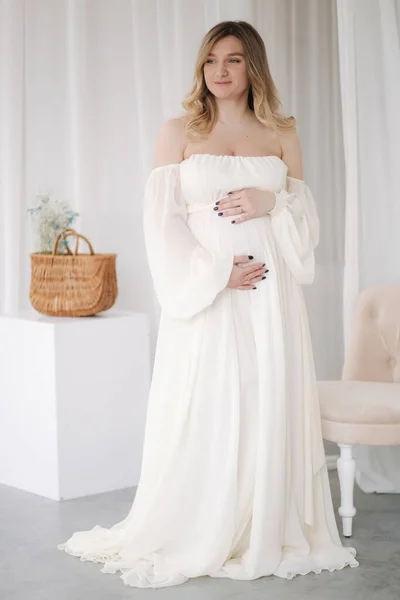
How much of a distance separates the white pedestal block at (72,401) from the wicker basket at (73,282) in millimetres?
62

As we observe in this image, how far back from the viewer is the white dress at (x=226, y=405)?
310cm

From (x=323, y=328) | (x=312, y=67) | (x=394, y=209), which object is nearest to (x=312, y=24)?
(x=312, y=67)

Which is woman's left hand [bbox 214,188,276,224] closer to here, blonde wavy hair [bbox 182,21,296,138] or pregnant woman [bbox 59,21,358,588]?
pregnant woman [bbox 59,21,358,588]

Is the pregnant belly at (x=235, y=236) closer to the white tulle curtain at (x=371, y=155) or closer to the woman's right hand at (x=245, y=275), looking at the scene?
the woman's right hand at (x=245, y=275)

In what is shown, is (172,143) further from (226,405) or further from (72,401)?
(72,401)

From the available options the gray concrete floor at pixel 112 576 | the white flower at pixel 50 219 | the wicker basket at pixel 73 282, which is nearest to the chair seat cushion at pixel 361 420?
the gray concrete floor at pixel 112 576

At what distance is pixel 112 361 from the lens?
417cm

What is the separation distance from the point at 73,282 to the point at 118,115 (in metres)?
0.86

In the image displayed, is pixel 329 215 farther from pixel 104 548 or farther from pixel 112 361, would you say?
pixel 104 548

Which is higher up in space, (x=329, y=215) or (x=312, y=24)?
(x=312, y=24)

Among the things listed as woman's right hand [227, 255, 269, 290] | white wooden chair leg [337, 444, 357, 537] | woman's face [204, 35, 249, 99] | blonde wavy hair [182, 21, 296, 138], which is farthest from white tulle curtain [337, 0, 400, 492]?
woman's right hand [227, 255, 269, 290]

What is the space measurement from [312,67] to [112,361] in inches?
62.8

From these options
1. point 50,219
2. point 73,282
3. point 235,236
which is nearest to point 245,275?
point 235,236

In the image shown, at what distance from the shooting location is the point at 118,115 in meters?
4.56
